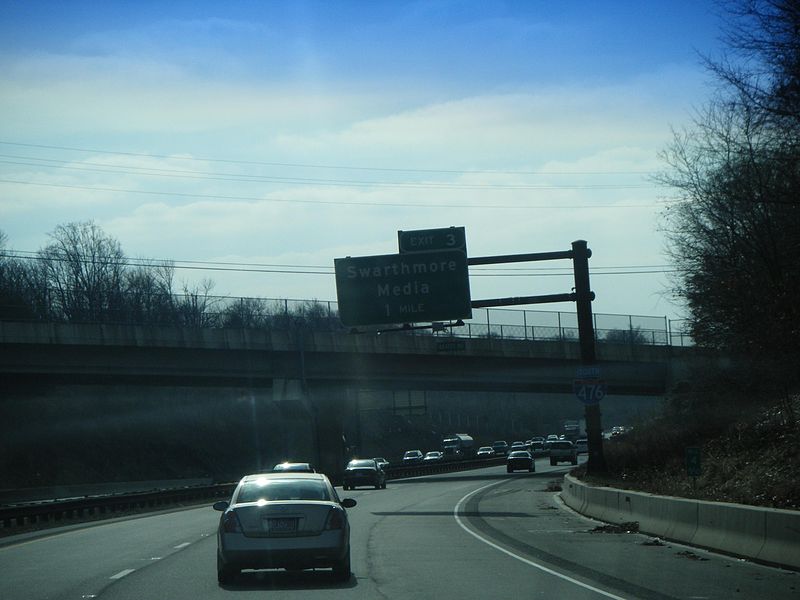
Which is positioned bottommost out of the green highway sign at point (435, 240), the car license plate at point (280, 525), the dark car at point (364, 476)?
the dark car at point (364, 476)

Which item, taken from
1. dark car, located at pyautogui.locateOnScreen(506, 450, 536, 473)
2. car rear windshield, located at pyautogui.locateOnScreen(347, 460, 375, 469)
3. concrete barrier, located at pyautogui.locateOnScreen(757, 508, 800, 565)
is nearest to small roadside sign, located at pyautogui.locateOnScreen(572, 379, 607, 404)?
concrete barrier, located at pyautogui.locateOnScreen(757, 508, 800, 565)

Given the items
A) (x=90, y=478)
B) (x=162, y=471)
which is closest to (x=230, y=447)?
(x=162, y=471)

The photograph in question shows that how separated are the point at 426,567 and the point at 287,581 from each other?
7.72 feet

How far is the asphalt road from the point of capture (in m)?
13.4

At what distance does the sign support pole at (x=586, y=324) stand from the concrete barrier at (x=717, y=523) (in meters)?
7.38

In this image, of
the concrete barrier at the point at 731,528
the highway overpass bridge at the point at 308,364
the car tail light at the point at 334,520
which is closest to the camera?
the car tail light at the point at 334,520

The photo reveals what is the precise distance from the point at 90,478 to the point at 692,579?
56.9 meters

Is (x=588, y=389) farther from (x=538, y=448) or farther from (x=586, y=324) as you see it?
(x=538, y=448)

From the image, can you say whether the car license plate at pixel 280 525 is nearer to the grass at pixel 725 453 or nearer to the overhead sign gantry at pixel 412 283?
the grass at pixel 725 453

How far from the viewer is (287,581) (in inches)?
595

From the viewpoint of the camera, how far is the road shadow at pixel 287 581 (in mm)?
14270

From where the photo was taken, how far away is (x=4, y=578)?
16.2 m

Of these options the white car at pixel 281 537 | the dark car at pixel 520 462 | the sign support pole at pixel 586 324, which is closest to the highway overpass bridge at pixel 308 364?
the dark car at pixel 520 462

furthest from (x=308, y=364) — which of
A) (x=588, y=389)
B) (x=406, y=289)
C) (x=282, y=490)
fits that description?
(x=282, y=490)
